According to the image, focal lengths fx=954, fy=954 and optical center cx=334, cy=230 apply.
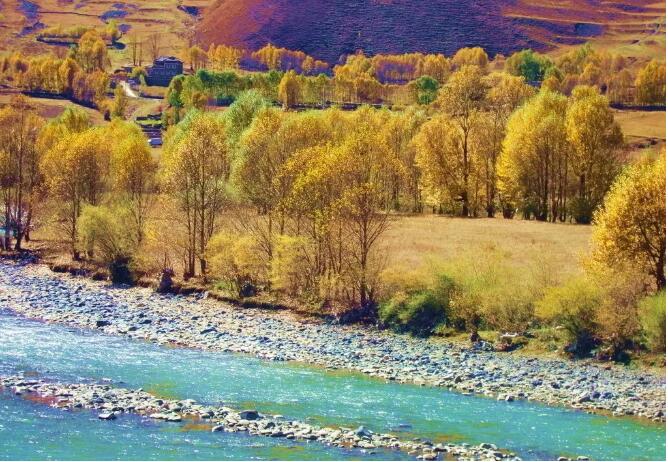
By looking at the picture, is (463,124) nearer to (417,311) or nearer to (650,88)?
(417,311)

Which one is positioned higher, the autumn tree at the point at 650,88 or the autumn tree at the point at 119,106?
the autumn tree at the point at 650,88

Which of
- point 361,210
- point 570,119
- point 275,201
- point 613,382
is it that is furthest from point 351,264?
point 570,119

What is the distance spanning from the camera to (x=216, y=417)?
107 feet

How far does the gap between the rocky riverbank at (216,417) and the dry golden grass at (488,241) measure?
62.1 ft

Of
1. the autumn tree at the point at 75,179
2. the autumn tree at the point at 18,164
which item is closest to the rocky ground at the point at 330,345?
the autumn tree at the point at 75,179

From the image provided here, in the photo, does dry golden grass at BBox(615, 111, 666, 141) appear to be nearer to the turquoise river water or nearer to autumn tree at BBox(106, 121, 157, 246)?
autumn tree at BBox(106, 121, 157, 246)

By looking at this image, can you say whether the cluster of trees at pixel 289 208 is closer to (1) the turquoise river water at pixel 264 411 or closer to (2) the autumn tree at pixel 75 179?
(2) the autumn tree at pixel 75 179

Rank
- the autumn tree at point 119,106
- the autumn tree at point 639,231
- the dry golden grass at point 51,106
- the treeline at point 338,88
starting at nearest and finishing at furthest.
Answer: the autumn tree at point 639,231 < the treeline at point 338,88 < the autumn tree at point 119,106 < the dry golden grass at point 51,106

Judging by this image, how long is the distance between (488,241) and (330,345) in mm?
21369

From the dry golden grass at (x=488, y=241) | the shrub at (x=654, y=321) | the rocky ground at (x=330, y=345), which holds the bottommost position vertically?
the rocky ground at (x=330, y=345)

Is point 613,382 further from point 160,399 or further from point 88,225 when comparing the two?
point 88,225

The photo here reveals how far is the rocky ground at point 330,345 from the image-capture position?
36.2 meters

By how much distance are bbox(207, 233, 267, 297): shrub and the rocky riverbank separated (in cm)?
1845

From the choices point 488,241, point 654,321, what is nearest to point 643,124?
point 488,241
